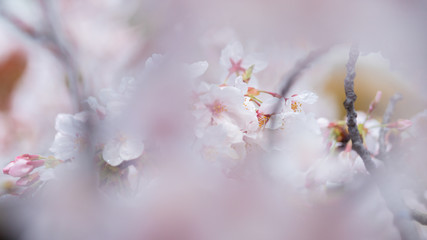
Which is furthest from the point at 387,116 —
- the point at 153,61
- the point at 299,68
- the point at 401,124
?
the point at 153,61

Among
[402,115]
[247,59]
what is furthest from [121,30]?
[402,115]

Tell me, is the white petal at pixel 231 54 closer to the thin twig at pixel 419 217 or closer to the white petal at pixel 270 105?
the white petal at pixel 270 105

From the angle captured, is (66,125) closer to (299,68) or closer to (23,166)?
(23,166)

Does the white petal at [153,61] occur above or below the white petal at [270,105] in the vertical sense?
below

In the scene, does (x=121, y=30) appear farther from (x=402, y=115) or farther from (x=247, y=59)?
(x=402, y=115)

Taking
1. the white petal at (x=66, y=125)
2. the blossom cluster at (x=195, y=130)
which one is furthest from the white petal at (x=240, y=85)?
the white petal at (x=66, y=125)

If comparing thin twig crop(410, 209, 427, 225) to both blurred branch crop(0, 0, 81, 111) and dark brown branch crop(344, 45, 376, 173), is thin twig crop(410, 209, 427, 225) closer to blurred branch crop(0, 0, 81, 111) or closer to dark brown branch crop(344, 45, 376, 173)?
dark brown branch crop(344, 45, 376, 173)
